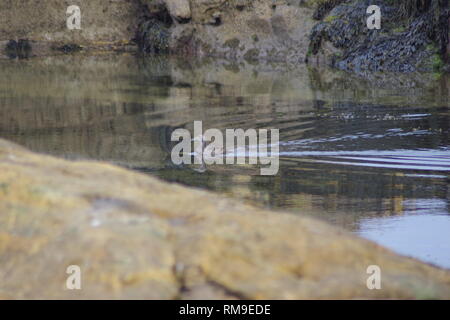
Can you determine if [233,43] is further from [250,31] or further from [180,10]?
[180,10]

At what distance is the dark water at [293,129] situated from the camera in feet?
22.7

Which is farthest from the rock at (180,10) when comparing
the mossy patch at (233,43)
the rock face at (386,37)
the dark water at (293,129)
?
the dark water at (293,129)

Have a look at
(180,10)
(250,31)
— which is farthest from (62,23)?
(250,31)

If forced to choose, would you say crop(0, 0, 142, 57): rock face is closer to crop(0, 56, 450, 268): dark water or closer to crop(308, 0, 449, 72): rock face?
crop(0, 56, 450, 268): dark water

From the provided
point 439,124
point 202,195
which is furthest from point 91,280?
point 439,124

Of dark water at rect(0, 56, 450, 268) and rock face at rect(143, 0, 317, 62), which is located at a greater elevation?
rock face at rect(143, 0, 317, 62)

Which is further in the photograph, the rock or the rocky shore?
the rock

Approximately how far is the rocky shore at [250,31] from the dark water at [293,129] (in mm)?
1433

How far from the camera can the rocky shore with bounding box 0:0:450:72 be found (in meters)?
18.6

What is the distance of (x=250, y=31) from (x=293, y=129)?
1361cm

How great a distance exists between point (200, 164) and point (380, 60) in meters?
11.1

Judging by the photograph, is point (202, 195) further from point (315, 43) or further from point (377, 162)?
point (315, 43)

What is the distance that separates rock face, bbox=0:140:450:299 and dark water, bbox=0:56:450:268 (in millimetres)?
1707

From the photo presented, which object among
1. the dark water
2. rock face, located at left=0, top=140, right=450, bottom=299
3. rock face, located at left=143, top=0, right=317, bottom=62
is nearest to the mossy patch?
rock face, located at left=143, top=0, right=317, bottom=62
